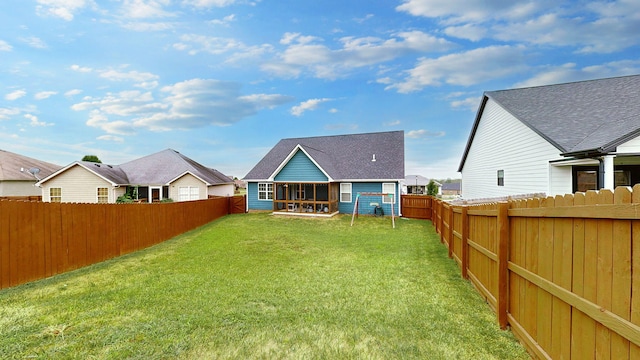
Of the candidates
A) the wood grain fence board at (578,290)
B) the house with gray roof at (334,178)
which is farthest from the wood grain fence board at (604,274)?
the house with gray roof at (334,178)

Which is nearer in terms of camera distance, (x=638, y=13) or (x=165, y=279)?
(x=165, y=279)

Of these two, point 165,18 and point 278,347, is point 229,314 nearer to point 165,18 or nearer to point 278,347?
point 278,347

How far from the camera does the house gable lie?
60.6ft

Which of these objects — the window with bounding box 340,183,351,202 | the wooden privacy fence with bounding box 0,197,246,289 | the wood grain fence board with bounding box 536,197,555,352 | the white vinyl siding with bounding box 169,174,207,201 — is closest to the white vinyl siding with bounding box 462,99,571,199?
the window with bounding box 340,183,351,202

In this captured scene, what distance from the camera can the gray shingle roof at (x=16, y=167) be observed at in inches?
976

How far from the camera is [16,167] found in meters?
26.4

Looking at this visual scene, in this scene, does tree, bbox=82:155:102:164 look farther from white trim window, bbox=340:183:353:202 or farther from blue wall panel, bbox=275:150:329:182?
white trim window, bbox=340:183:353:202

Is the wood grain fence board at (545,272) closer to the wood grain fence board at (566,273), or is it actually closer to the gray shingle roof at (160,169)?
the wood grain fence board at (566,273)

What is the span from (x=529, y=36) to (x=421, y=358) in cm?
1577

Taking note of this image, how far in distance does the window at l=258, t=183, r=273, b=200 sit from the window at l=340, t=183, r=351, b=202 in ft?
18.5

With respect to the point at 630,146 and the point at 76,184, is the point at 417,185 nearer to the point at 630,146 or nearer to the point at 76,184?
the point at 630,146

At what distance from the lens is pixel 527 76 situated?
15.9 metres

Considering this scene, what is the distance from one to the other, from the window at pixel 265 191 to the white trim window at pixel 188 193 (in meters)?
5.64

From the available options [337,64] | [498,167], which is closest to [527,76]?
[498,167]
